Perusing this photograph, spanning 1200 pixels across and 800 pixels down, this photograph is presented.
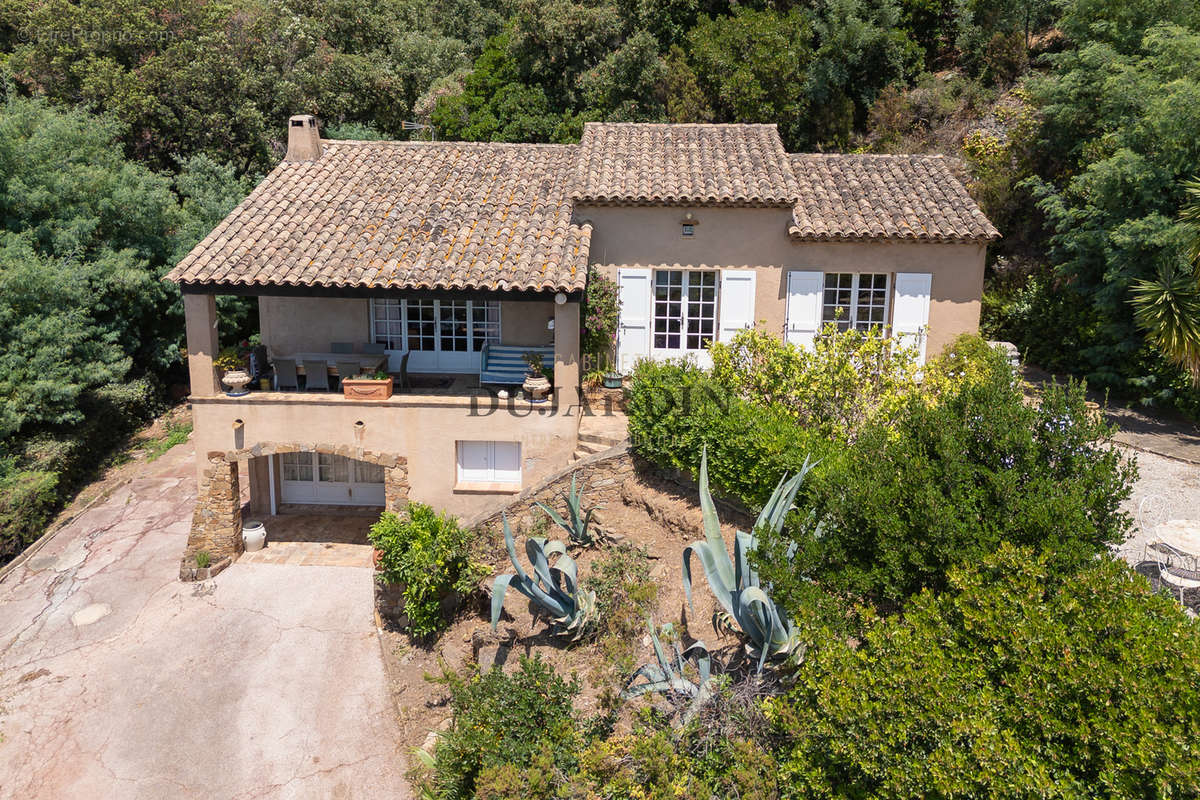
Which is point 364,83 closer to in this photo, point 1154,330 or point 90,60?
point 90,60

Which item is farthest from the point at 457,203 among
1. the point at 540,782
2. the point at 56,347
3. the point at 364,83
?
the point at 364,83

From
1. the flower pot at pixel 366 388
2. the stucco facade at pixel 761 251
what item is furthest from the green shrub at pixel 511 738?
the stucco facade at pixel 761 251

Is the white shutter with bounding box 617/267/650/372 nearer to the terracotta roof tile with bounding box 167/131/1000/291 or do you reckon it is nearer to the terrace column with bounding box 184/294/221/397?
the terracotta roof tile with bounding box 167/131/1000/291

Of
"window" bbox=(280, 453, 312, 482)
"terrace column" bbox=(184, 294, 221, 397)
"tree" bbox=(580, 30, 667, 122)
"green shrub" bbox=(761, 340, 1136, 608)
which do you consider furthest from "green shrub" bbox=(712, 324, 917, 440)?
"tree" bbox=(580, 30, 667, 122)

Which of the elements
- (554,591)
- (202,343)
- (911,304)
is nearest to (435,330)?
(202,343)

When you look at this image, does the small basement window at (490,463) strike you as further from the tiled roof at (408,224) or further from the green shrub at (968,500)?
the green shrub at (968,500)
